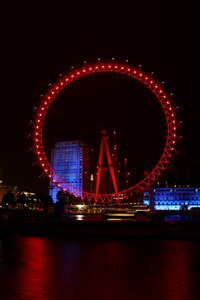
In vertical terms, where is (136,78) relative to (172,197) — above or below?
above

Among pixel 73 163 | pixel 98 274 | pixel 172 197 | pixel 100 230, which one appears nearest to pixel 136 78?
pixel 100 230

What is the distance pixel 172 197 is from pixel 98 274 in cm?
9190

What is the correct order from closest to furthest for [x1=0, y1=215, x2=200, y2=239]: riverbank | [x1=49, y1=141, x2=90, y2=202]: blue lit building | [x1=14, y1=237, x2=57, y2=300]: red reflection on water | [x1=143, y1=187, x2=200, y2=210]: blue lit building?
[x1=14, y1=237, x2=57, y2=300]: red reflection on water, [x1=0, y1=215, x2=200, y2=239]: riverbank, [x1=143, y1=187, x2=200, y2=210]: blue lit building, [x1=49, y1=141, x2=90, y2=202]: blue lit building

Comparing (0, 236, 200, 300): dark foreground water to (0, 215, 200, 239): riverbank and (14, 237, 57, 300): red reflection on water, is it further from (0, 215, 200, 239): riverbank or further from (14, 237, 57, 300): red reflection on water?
(0, 215, 200, 239): riverbank

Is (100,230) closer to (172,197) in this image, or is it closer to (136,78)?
(136,78)

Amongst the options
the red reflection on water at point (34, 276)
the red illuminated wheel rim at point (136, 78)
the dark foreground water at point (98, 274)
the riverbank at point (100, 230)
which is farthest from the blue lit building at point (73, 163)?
the red reflection on water at point (34, 276)

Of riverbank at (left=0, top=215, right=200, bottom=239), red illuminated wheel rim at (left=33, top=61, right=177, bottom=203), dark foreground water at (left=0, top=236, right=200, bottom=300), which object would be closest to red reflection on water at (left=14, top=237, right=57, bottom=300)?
dark foreground water at (left=0, top=236, right=200, bottom=300)

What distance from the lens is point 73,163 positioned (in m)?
103

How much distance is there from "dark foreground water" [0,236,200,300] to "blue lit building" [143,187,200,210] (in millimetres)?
85641

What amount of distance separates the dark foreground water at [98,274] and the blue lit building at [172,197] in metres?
85.6

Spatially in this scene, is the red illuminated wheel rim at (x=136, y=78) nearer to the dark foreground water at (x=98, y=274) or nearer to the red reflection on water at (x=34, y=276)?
the dark foreground water at (x=98, y=274)

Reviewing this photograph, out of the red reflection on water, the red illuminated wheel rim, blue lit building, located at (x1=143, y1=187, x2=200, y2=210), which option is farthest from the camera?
blue lit building, located at (x1=143, y1=187, x2=200, y2=210)

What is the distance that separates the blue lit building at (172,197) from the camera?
98.1 metres

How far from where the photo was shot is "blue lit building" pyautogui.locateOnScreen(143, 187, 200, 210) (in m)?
98.1
